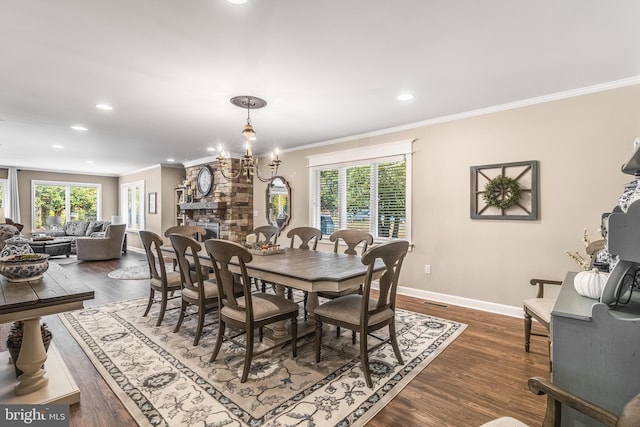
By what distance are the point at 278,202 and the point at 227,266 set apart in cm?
402

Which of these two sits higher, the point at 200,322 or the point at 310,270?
the point at 310,270

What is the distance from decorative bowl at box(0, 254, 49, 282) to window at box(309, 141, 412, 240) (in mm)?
3814

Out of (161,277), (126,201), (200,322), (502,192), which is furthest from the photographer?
(126,201)

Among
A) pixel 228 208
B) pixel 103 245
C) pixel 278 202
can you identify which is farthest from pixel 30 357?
pixel 103 245

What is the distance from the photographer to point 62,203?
9.55 m

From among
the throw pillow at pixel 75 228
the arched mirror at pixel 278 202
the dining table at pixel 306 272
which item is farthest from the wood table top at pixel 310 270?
the throw pillow at pixel 75 228

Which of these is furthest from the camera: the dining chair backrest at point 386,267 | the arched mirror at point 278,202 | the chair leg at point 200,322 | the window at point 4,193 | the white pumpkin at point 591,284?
the window at point 4,193

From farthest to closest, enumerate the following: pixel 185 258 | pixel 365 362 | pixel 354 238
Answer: pixel 354 238
pixel 185 258
pixel 365 362

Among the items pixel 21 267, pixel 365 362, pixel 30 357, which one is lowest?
pixel 365 362

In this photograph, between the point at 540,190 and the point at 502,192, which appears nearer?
the point at 540,190

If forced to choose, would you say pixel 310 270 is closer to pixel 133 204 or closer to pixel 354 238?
pixel 354 238

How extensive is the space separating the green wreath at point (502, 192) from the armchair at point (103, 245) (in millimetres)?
7869

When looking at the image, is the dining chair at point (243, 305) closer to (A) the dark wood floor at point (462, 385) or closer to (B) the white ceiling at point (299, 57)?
(A) the dark wood floor at point (462, 385)

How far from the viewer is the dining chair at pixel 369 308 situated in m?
2.10
